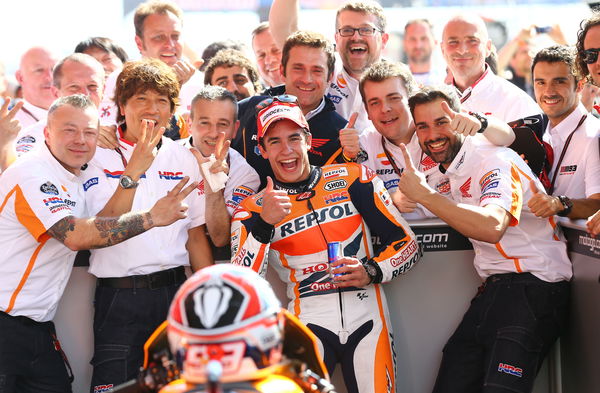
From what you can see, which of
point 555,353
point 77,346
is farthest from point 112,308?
point 555,353

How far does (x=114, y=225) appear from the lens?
3828 millimetres

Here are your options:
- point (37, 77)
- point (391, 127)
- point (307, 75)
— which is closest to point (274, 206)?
point (391, 127)

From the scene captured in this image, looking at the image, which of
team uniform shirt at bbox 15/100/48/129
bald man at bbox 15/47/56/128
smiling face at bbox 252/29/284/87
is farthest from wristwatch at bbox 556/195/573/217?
bald man at bbox 15/47/56/128

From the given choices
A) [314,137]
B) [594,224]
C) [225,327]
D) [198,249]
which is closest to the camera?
[225,327]

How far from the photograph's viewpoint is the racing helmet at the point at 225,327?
7.25 ft

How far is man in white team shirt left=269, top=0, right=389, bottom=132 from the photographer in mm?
5484

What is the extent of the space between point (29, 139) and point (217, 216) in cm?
188

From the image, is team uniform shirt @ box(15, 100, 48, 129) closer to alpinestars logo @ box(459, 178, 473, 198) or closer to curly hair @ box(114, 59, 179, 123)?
curly hair @ box(114, 59, 179, 123)

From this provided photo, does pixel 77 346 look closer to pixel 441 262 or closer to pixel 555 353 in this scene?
pixel 441 262

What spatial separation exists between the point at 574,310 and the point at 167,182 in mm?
2461

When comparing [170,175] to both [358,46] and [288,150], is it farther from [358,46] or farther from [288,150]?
[358,46]

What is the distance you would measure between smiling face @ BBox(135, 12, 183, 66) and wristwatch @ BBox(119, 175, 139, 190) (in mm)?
2216

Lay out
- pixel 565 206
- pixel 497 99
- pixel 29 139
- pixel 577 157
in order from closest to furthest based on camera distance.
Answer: pixel 565 206
pixel 577 157
pixel 29 139
pixel 497 99

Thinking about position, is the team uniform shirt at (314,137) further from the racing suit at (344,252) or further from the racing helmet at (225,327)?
the racing helmet at (225,327)
